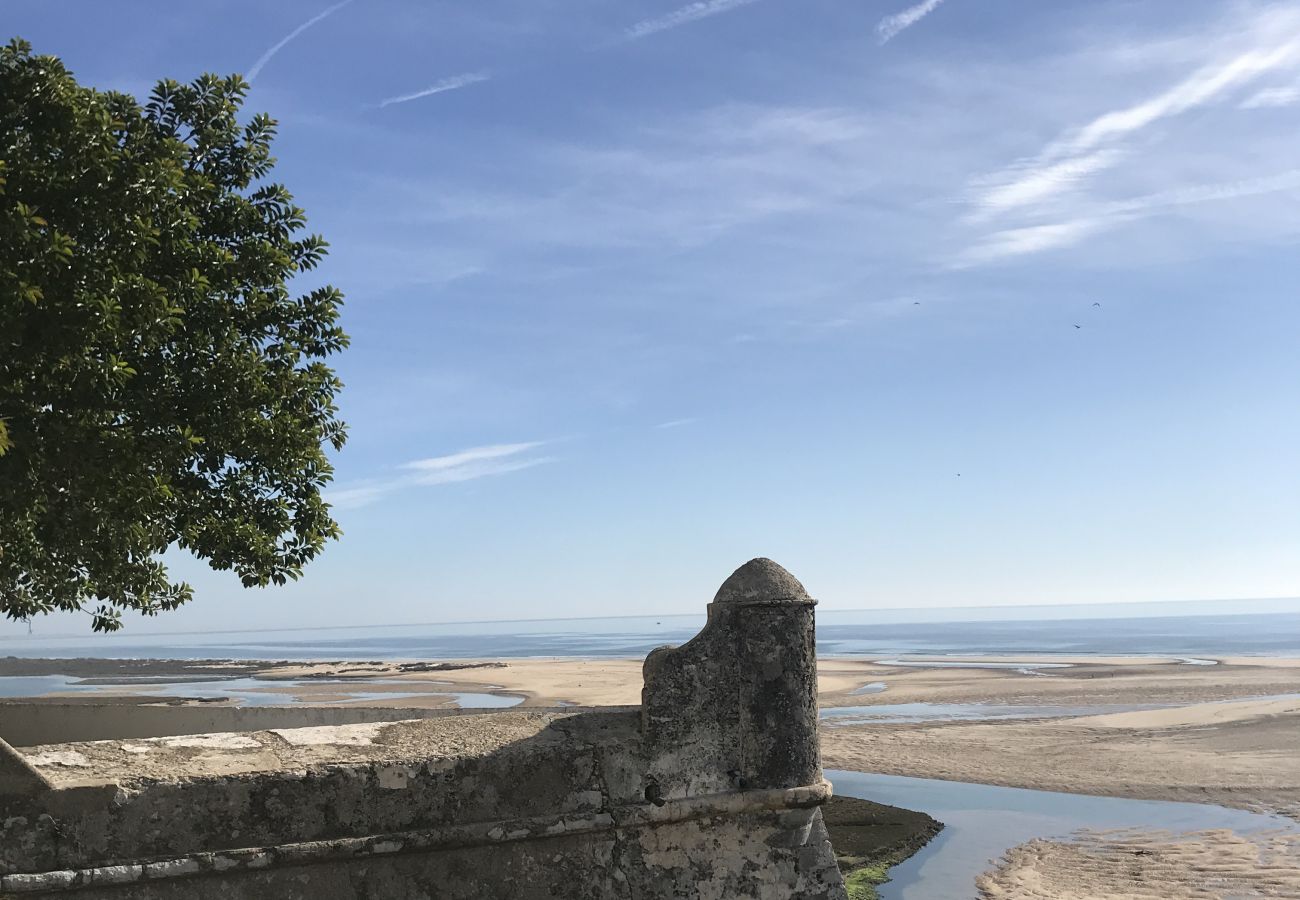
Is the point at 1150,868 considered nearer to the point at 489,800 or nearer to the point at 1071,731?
the point at 489,800

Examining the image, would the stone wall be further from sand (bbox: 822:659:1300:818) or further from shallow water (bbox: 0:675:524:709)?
shallow water (bbox: 0:675:524:709)

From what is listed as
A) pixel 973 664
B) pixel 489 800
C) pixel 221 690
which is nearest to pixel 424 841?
pixel 489 800

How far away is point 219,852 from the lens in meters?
5.46

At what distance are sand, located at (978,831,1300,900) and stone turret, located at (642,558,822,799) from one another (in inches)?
336

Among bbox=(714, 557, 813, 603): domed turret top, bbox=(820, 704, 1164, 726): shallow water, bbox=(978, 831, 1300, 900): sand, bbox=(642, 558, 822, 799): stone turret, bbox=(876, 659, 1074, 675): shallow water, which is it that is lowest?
bbox=(876, 659, 1074, 675): shallow water

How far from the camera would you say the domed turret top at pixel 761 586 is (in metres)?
6.72

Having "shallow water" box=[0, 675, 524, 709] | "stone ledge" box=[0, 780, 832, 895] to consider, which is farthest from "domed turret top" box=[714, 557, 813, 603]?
"shallow water" box=[0, 675, 524, 709]

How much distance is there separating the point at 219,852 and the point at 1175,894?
12.9 m

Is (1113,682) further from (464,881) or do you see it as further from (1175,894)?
(464,881)

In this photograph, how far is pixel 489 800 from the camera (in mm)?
6043

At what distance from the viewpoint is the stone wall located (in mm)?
5371

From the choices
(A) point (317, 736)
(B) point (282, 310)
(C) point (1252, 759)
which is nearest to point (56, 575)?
(B) point (282, 310)

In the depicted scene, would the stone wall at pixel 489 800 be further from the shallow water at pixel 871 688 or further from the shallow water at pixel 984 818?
the shallow water at pixel 871 688

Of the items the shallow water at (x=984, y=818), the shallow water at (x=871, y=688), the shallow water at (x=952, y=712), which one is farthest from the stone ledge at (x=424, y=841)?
the shallow water at (x=871, y=688)
